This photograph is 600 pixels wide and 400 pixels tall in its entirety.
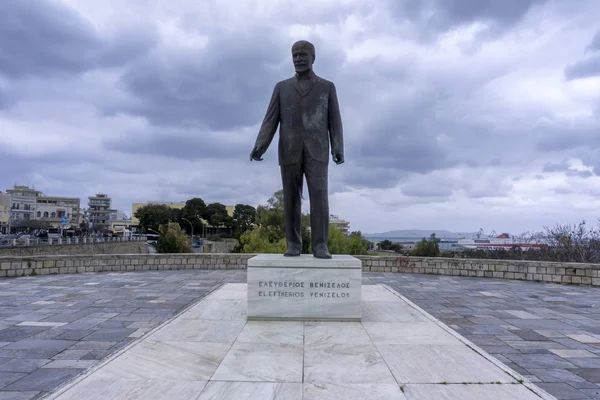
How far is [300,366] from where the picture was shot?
3193mm

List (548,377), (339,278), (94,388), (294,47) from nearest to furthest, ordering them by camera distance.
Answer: (94,388) → (548,377) → (339,278) → (294,47)

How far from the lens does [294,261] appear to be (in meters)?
4.93

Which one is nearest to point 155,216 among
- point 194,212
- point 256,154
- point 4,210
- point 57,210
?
point 194,212

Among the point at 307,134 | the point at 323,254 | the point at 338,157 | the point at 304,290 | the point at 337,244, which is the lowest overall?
the point at 304,290

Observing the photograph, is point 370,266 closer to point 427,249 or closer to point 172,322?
point 172,322

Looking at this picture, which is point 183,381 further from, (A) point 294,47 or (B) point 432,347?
(A) point 294,47

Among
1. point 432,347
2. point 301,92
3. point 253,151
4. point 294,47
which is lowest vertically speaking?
point 432,347

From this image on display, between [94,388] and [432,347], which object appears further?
[432,347]

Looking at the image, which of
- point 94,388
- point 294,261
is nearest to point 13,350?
point 94,388

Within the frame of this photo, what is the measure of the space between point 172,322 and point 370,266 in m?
9.34

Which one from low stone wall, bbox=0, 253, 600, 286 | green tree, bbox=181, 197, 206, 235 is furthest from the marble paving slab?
green tree, bbox=181, 197, 206, 235

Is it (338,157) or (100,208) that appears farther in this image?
(100,208)

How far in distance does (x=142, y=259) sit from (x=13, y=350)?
881 centimetres

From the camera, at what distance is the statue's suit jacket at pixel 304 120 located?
5.29m
